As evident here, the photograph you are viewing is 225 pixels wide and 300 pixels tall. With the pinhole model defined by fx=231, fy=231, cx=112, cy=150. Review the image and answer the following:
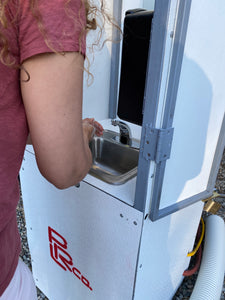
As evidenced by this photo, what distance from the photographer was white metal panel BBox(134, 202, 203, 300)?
39.8 inches

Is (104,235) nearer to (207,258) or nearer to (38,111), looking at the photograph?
(38,111)

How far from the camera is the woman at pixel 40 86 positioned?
0.39 metres

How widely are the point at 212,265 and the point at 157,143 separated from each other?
1281mm

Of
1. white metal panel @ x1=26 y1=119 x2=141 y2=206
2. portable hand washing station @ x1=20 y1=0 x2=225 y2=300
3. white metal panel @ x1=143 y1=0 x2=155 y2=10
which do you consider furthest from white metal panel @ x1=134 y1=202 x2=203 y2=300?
white metal panel @ x1=143 y1=0 x2=155 y2=10

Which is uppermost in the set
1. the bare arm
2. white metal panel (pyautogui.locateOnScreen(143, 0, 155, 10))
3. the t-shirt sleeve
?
white metal panel (pyautogui.locateOnScreen(143, 0, 155, 10))

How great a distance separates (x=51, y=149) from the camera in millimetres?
476

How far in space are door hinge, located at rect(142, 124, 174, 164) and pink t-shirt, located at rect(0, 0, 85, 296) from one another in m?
0.37

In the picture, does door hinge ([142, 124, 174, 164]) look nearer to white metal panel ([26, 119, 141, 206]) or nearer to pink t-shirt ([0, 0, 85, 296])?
white metal panel ([26, 119, 141, 206])

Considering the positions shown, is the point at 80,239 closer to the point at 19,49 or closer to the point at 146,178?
the point at 146,178

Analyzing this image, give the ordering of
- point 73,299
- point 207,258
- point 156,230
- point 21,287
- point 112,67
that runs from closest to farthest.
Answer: point 21,287 < point 156,230 < point 73,299 < point 207,258 < point 112,67

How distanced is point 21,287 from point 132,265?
0.50 meters

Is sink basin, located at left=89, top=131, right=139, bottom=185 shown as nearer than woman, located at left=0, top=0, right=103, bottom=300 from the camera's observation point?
No

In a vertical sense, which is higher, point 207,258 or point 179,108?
point 179,108

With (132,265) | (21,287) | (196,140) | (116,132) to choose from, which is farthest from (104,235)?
(116,132)
